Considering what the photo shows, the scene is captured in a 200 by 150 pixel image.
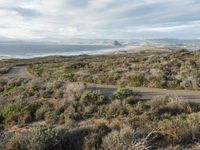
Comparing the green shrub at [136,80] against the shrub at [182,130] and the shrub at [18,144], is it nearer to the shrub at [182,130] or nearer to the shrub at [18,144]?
the shrub at [182,130]

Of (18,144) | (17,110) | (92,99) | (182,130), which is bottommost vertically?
(17,110)

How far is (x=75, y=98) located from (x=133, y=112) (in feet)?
12.4

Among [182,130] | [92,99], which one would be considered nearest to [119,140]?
[182,130]

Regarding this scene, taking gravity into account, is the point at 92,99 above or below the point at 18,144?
below

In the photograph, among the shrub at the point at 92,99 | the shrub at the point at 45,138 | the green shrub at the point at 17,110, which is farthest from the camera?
the shrub at the point at 92,99

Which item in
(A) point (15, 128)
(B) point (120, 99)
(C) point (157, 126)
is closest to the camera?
(C) point (157, 126)

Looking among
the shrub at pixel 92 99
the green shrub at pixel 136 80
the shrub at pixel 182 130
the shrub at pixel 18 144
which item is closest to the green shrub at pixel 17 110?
the shrub at pixel 92 99

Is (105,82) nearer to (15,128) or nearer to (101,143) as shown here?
(15,128)

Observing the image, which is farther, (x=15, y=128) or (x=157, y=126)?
(x=15, y=128)

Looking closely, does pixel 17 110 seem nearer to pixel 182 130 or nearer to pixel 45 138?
pixel 45 138

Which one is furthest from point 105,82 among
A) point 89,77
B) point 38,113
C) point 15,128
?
point 15,128

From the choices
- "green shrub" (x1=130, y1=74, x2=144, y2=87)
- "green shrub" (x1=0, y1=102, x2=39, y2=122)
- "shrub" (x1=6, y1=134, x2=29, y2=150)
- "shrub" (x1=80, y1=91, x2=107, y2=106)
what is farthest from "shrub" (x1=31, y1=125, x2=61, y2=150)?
"green shrub" (x1=130, y1=74, x2=144, y2=87)

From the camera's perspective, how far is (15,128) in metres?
12.2

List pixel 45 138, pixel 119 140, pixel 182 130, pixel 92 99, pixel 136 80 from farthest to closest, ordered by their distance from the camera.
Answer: pixel 136 80, pixel 92 99, pixel 182 130, pixel 45 138, pixel 119 140
